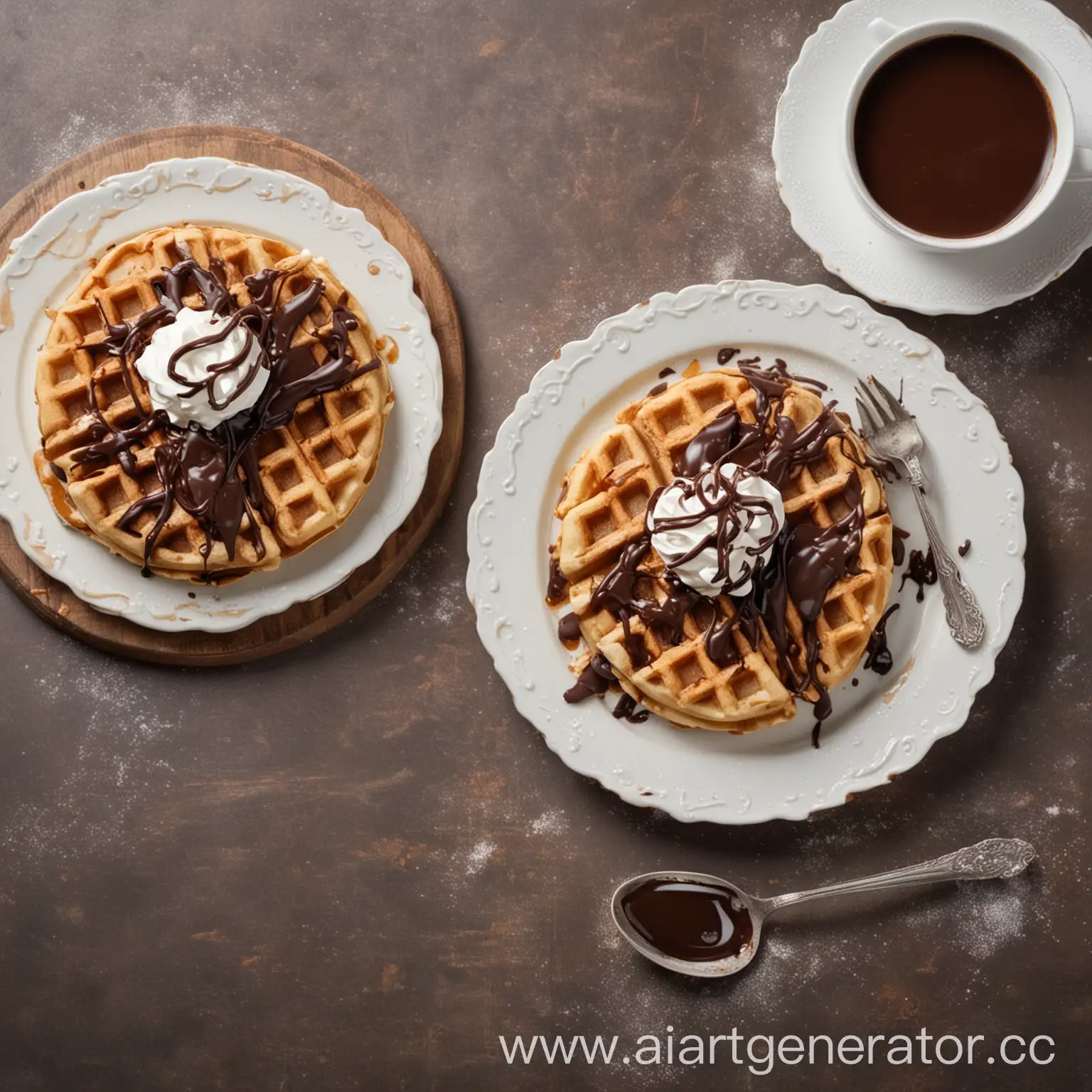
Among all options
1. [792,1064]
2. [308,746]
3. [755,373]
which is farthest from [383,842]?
[755,373]

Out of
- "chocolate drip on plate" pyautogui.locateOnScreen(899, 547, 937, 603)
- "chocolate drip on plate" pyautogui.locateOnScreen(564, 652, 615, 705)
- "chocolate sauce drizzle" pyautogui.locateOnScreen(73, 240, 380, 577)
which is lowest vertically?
"chocolate drip on plate" pyautogui.locateOnScreen(899, 547, 937, 603)

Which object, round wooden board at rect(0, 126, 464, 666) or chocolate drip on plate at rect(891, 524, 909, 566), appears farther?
round wooden board at rect(0, 126, 464, 666)

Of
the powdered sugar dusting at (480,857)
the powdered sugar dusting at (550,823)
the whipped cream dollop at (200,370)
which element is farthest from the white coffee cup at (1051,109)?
the powdered sugar dusting at (480,857)

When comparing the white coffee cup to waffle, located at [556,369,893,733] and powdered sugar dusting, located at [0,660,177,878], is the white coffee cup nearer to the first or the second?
waffle, located at [556,369,893,733]

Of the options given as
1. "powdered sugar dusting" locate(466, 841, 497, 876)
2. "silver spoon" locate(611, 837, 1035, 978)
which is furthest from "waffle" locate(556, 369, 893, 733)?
"powdered sugar dusting" locate(466, 841, 497, 876)

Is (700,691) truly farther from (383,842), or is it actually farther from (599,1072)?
(599,1072)

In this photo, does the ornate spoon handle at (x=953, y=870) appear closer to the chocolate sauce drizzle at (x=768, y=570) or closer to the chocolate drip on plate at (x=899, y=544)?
the chocolate sauce drizzle at (x=768, y=570)
